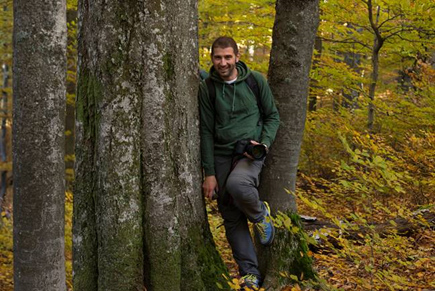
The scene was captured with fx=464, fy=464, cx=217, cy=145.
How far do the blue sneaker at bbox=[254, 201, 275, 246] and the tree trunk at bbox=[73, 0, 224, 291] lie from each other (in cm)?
60

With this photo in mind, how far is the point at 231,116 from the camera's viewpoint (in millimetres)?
3883

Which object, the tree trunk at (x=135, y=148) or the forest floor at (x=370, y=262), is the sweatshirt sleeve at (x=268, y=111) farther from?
the forest floor at (x=370, y=262)

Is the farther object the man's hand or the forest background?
the forest background

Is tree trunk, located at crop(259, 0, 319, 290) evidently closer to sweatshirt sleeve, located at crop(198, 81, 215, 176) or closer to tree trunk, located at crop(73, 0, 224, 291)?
sweatshirt sleeve, located at crop(198, 81, 215, 176)

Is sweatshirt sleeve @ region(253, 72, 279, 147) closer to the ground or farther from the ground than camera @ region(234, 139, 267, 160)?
farther from the ground

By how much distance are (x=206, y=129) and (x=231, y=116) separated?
236 mm

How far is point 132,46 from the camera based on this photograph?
11.1 ft

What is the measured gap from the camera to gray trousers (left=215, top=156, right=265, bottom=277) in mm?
3797

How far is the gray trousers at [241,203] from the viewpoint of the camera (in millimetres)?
3797

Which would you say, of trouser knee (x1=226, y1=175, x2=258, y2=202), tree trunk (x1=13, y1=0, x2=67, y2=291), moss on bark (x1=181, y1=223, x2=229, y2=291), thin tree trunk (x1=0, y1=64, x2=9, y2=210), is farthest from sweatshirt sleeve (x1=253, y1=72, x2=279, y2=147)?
thin tree trunk (x1=0, y1=64, x2=9, y2=210)

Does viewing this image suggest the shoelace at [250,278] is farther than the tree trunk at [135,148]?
Yes

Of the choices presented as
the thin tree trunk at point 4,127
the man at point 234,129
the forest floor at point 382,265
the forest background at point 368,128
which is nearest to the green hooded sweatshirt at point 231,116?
the man at point 234,129

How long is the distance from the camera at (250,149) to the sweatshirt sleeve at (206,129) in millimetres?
227

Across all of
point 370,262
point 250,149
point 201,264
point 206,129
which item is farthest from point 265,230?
point 206,129
